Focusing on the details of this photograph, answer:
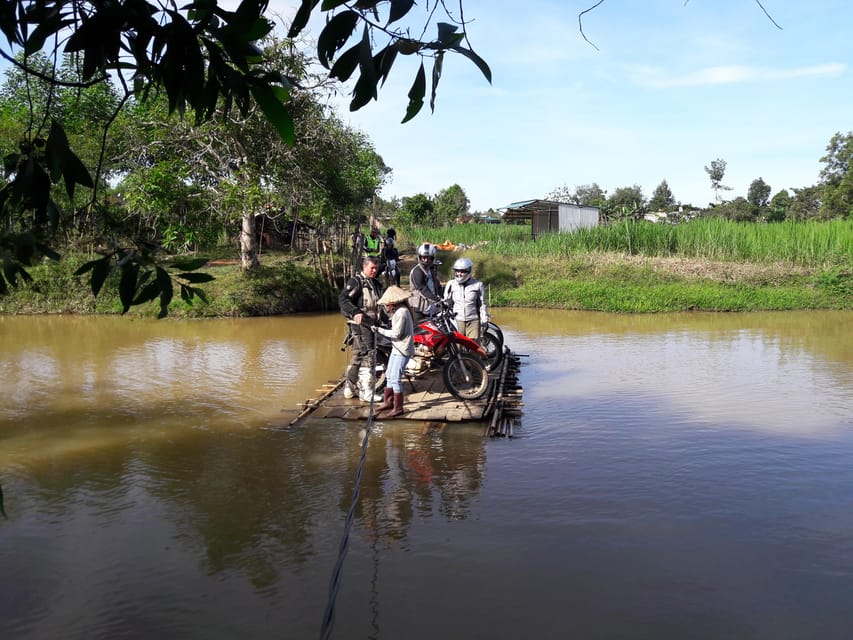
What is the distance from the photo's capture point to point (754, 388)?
9070 mm

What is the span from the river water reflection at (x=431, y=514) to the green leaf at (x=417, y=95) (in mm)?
2902

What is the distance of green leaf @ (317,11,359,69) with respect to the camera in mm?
1487

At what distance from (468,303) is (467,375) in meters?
1.26

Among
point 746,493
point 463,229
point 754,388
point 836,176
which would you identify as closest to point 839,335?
point 754,388

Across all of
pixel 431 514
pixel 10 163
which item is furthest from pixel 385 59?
pixel 431 514

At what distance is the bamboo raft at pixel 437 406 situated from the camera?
7.00 m

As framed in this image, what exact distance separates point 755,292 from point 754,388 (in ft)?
37.3

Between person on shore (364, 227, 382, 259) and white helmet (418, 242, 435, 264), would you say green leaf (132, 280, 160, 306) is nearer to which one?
white helmet (418, 242, 435, 264)

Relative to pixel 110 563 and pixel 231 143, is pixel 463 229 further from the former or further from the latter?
pixel 110 563

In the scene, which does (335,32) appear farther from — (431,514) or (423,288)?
(423,288)

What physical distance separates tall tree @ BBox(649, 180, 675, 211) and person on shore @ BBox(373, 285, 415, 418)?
44940mm

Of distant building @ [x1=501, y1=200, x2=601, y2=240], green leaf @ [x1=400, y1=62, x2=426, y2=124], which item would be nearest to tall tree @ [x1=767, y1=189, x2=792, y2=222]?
distant building @ [x1=501, y1=200, x2=601, y2=240]

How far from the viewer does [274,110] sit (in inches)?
62.3

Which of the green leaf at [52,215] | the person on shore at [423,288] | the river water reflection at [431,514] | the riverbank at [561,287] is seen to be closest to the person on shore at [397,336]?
the river water reflection at [431,514]
